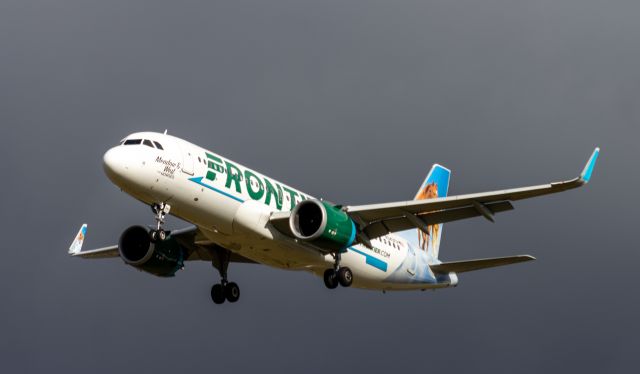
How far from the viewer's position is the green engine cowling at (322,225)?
1670 inches

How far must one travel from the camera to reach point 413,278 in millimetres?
50188

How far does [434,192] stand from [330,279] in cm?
1481

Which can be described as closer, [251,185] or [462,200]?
[462,200]

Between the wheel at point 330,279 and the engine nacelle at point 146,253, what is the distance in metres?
6.84

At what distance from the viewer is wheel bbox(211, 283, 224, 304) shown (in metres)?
48.0

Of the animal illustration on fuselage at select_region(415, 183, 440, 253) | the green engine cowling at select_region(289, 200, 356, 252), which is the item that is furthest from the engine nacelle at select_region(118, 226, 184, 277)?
the animal illustration on fuselage at select_region(415, 183, 440, 253)

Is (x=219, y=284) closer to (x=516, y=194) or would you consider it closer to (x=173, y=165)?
(x=173, y=165)

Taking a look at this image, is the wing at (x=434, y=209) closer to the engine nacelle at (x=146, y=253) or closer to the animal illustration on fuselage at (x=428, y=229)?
the engine nacelle at (x=146, y=253)

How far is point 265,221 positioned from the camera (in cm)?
4238

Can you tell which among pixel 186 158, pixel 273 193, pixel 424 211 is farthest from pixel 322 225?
pixel 186 158

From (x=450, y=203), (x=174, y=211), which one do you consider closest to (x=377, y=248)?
(x=450, y=203)

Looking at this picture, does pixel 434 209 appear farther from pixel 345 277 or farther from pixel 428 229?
pixel 428 229

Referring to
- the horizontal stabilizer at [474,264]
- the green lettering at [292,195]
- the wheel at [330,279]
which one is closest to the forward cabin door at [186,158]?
the green lettering at [292,195]

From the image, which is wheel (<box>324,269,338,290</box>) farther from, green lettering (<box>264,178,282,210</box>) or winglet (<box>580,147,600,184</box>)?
winglet (<box>580,147,600,184</box>)
